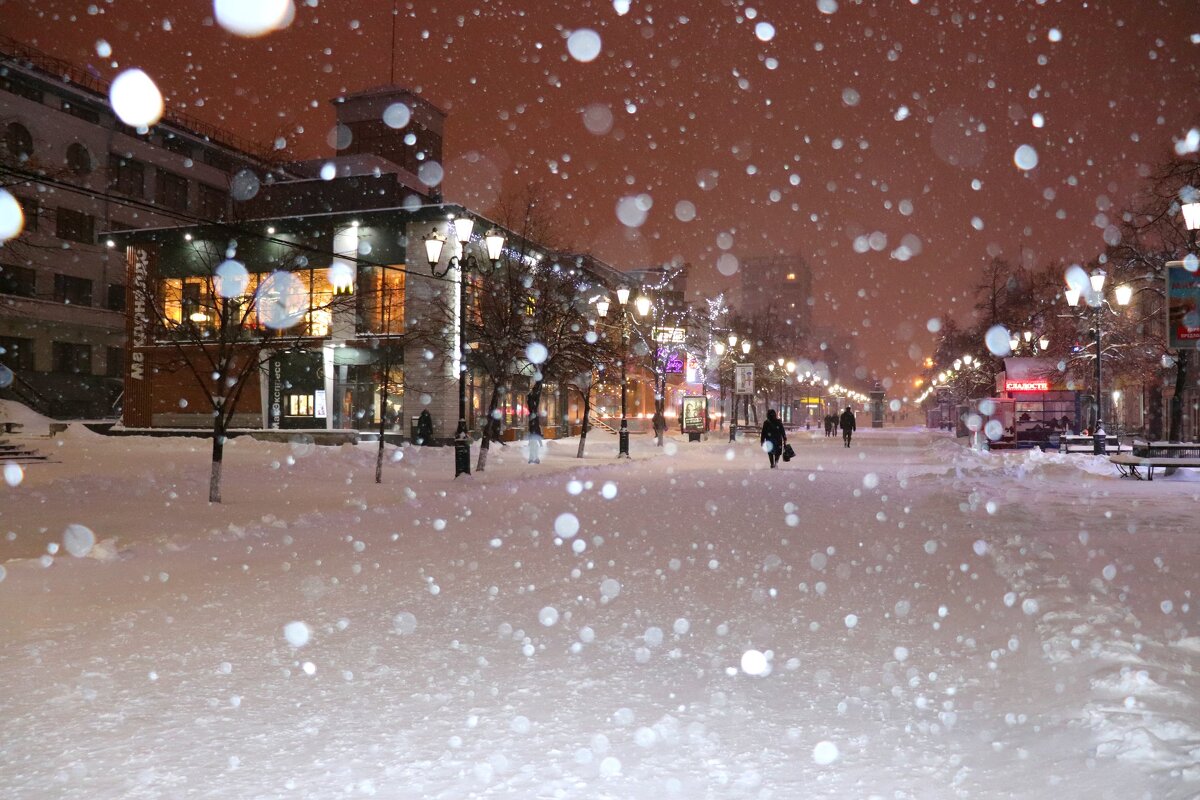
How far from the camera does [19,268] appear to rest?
50.8m

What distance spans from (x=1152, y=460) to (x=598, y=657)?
2078 centimetres

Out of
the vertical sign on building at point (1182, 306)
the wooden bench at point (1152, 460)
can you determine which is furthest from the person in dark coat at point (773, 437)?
the vertical sign on building at point (1182, 306)

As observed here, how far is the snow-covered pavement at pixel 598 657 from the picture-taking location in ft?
13.9

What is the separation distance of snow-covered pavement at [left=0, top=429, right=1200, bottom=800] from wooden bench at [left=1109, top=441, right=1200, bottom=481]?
940 centimetres

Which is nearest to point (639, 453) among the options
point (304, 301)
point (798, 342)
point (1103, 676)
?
point (304, 301)

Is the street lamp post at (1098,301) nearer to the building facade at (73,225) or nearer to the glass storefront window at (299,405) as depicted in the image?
the glass storefront window at (299,405)

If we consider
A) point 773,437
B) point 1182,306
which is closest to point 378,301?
point 773,437

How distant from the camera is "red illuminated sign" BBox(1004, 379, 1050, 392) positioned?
4184 cm

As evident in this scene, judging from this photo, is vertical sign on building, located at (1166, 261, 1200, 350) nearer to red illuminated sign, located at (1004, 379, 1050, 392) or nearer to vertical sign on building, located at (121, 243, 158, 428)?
red illuminated sign, located at (1004, 379, 1050, 392)

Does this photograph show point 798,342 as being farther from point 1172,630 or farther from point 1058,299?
point 1172,630

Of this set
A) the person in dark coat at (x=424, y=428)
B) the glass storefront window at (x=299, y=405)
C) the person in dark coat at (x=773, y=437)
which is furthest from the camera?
the glass storefront window at (x=299, y=405)

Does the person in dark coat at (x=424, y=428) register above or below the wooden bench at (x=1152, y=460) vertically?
above

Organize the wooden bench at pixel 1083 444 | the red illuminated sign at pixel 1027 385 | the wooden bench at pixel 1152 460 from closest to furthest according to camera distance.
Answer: the wooden bench at pixel 1152 460 → the wooden bench at pixel 1083 444 → the red illuminated sign at pixel 1027 385

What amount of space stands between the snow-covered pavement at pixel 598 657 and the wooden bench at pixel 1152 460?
9400mm
